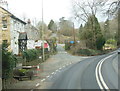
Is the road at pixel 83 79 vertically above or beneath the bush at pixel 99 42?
beneath

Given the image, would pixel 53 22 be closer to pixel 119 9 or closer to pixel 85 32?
pixel 85 32

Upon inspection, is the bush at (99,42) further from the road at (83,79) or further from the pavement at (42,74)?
the road at (83,79)

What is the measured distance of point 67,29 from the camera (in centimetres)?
8900

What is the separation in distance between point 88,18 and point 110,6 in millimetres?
27994

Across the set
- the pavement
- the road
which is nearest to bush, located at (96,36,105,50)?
the pavement

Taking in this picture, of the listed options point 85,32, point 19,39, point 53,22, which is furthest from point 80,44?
point 53,22

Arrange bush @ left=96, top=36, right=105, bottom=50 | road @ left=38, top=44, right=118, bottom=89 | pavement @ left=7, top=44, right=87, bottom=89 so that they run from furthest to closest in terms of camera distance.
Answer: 1. bush @ left=96, top=36, right=105, bottom=50
2. pavement @ left=7, top=44, right=87, bottom=89
3. road @ left=38, top=44, right=118, bottom=89

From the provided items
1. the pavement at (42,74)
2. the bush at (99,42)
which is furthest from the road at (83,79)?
the bush at (99,42)

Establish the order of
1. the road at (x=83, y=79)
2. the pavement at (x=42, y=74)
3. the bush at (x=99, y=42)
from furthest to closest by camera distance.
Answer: the bush at (x=99, y=42) < the pavement at (x=42, y=74) < the road at (x=83, y=79)

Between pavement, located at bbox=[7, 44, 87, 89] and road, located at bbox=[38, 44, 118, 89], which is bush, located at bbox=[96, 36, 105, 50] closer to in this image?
pavement, located at bbox=[7, 44, 87, 89]

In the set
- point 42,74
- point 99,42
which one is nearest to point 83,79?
point 42,74

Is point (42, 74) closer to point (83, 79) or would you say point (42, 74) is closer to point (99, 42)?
point (83, 79)

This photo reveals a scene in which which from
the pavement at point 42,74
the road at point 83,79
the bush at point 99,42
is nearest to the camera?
the road at point 83,79

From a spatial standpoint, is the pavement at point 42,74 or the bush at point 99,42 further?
the bush at point 99,42
